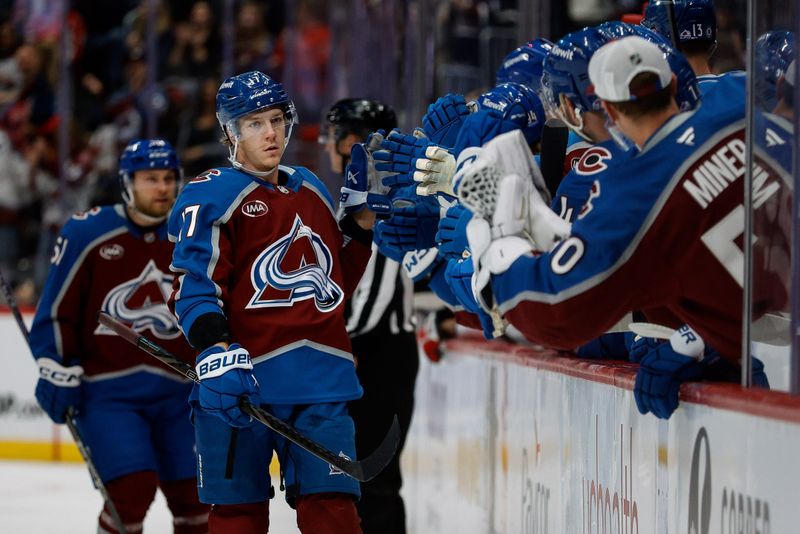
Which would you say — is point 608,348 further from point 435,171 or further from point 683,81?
point 683,81

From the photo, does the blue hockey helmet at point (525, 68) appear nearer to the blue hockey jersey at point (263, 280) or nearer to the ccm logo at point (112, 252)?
the blue hockey jersey at point (263, 280)

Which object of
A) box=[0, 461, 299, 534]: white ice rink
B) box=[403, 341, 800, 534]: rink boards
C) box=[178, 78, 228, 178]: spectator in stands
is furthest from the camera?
box=[178, 78, 228, 178]: spectator in stands

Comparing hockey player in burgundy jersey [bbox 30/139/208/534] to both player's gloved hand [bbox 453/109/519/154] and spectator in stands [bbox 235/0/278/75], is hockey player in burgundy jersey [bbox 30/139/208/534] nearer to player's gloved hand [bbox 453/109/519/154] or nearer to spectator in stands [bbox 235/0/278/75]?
player's gloved hand [bbox 453/109/519/154]

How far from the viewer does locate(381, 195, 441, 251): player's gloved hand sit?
2.88 metres

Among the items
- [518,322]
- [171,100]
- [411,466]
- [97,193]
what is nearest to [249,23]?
[171,100]

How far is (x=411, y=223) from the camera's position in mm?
2881

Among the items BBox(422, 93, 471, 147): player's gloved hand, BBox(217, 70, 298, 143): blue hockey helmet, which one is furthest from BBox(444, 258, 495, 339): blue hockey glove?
BBox(217, 70, 298, 143): blue hockey helmet

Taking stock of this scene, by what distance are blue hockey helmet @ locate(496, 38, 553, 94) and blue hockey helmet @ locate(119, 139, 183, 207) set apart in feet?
4.17

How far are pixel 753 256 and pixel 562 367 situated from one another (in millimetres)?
1014

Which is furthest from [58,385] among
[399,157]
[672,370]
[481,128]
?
[672,370]

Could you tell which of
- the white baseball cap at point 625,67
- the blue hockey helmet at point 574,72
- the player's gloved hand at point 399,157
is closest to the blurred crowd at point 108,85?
the player's gloved hand at point 399,157

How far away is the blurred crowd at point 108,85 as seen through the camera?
8391mm

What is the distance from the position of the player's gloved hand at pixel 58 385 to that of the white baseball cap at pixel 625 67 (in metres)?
2.21

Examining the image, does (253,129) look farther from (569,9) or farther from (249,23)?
(249,23)
